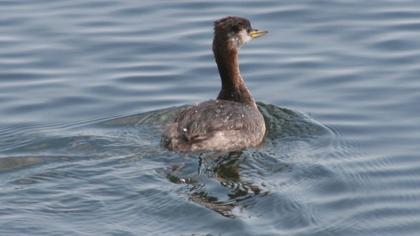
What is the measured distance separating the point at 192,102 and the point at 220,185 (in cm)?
313

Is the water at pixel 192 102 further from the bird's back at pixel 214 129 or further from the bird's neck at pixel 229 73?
the bird's neck at pixel 229 73

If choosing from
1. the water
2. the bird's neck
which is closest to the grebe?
the bird's neck

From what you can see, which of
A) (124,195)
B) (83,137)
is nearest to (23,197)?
(124,195)

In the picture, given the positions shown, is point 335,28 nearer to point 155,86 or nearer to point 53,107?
point 155,86

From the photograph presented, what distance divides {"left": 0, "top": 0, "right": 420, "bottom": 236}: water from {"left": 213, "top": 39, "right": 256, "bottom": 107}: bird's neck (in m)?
0.48

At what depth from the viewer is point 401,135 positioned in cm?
1465

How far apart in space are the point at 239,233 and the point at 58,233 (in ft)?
5.31

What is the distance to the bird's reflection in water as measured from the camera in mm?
12398

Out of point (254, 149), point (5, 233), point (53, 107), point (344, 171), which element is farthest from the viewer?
point (53, 107)

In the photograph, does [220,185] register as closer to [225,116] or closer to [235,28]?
[225,116]

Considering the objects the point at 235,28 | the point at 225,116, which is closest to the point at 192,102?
the point at 235,28

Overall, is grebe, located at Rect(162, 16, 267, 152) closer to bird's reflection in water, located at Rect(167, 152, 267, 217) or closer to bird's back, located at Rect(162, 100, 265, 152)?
bird's back, located at Rect(162, 100, 265, 152)

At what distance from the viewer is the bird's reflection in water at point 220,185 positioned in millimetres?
12398

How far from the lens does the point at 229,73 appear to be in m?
15.6
